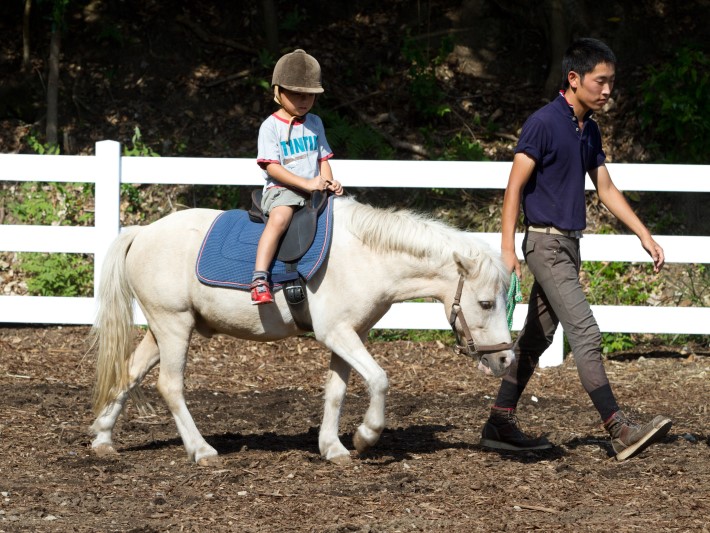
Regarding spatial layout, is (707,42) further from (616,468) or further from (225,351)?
(616,468)

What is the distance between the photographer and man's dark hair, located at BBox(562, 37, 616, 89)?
4977 millimetres

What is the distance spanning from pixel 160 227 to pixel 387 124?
6.64 metres

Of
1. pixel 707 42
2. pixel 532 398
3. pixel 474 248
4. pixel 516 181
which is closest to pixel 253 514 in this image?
pixel 474 248

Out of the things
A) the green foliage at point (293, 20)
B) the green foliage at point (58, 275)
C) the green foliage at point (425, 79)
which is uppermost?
the green foliage at point (293, 20)

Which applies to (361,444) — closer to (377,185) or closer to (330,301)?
(330,301)

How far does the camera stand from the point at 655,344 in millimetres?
8641

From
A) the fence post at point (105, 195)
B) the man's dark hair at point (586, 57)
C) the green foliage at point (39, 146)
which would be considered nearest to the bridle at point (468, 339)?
the man's dark hair at point (586, 57)

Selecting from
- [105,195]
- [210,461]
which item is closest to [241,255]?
[210,461]

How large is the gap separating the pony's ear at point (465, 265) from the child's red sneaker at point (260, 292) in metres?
0.98

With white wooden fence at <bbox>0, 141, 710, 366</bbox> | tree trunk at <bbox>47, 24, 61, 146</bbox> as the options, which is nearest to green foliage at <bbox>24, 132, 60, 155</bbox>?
tree trunk at <bbox>47, 24, 61, 146</bbox>

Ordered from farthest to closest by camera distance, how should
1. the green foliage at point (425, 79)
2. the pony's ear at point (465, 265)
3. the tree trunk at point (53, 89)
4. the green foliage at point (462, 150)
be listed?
the green foliage at point (425, 79), the tree trunk at point (53, 89), the green foliage at point (462, 150), the pony's ear at point (465, 265)

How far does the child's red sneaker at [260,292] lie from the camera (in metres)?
4.97

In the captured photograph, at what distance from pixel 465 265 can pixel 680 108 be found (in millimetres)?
6491

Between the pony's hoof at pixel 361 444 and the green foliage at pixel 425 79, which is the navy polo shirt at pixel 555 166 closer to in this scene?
the pony's hoof at pixel 361 444
